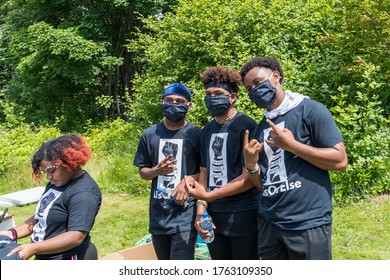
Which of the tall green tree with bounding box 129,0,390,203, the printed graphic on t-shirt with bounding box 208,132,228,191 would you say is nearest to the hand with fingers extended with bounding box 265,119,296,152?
the printed graphic on t-shirt with bounding box 208,132,228,191

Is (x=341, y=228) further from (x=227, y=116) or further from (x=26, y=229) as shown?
(x=26, y=229)

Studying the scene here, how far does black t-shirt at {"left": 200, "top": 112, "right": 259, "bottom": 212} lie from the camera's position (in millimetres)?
2934

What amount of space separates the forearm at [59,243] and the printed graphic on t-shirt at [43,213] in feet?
0.50

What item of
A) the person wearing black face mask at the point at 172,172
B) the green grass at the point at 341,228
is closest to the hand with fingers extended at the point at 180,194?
the person wearing black face mask at the point at 172,172

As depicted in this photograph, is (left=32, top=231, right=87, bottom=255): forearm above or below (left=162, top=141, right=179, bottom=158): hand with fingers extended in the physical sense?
below

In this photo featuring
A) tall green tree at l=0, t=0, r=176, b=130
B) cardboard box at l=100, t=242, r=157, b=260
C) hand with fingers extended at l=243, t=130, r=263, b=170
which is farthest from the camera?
tall green tree at l=0, t=0, r=176, b=130

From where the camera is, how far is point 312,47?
28.2ft

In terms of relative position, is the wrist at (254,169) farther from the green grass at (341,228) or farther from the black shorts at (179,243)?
the green grass at (341,228)

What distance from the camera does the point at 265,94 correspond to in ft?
8.46

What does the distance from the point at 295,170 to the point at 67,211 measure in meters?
1.52

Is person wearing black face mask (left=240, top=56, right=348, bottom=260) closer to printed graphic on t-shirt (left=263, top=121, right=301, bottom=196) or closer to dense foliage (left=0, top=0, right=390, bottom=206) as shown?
printed graphic on t-shirt (left=263, top=121, right=301, bottom=196)

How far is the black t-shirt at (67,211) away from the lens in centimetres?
264

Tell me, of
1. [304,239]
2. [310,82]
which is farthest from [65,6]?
[304,239]
